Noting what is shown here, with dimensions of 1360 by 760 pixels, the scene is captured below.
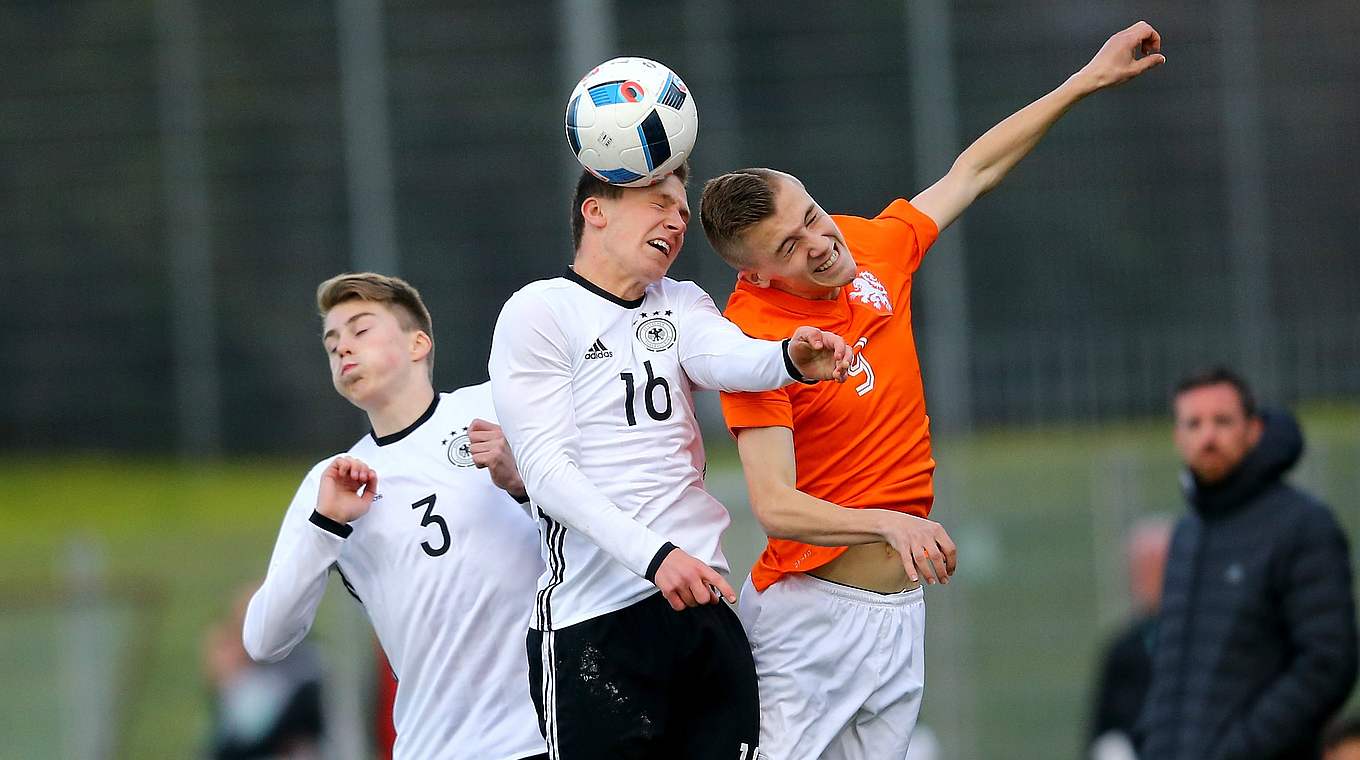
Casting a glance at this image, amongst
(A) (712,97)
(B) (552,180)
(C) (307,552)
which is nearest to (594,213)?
(C) (307,552)

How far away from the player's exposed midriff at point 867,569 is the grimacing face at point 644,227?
37.6 inches

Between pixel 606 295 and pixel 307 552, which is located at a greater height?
pixel 606 295

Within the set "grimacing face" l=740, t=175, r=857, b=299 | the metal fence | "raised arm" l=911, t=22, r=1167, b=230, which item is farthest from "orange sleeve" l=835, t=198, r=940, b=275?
the metal fence

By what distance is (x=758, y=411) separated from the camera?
504cm

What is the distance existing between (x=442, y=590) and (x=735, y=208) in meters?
1.51

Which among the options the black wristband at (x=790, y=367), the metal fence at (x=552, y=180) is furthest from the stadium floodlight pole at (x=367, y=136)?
the black wristband at (x=790, y=367)

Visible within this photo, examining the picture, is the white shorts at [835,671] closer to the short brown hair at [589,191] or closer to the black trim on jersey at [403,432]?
the short brown hair at [589,191]

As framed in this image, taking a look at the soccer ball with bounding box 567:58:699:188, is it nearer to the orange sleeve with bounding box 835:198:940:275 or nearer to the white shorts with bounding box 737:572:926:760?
the orange sleeve with bounding box 835:198:940:275

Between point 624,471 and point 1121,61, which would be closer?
point 624,471

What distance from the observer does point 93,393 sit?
50.6ft

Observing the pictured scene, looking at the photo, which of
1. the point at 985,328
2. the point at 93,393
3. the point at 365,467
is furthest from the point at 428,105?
the point at 365,467

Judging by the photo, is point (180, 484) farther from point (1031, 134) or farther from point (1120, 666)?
point (1031, 134)

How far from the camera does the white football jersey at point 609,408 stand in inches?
195

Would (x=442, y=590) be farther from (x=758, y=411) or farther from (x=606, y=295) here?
(x=758, y=411)
